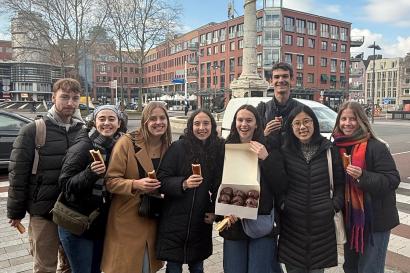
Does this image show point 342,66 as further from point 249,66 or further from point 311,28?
point 249,66

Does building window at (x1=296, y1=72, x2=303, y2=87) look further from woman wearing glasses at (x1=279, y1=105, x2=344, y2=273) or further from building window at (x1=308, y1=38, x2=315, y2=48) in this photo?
woman wearing glasses at (x1=279, y1=105, x2=344, y2=273)

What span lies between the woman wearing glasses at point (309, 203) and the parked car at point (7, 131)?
28.6 ft

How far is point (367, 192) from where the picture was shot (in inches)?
114

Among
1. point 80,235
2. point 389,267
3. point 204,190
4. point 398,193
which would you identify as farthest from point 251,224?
point 398,193

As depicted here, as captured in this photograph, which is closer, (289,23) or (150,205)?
(150,205)

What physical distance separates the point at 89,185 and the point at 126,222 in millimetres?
462

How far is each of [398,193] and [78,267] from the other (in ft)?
25.1

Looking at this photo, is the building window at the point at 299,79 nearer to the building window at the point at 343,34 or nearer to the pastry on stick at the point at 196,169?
the building window at the point at 343,34

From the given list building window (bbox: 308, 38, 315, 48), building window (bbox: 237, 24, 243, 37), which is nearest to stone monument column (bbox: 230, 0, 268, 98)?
building window (bbox: 237, 24, 243, 37)

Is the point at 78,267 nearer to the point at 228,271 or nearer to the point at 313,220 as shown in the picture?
the point at 228,271

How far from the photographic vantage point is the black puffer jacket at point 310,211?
2.85 meters

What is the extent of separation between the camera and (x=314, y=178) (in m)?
2.85

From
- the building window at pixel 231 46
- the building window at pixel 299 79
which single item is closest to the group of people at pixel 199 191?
the building window at pixel 299 79

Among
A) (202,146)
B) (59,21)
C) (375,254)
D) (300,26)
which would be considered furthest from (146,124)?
(300,26)
